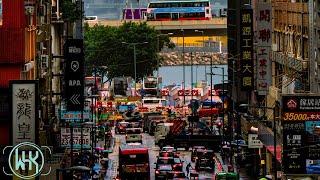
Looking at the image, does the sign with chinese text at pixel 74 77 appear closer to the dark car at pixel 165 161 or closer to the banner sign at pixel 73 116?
the banner sign at pixel 73 116

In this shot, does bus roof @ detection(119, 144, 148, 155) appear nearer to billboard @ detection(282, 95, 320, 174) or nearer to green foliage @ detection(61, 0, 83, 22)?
billboard @ detection(282, 95, 320, 174)

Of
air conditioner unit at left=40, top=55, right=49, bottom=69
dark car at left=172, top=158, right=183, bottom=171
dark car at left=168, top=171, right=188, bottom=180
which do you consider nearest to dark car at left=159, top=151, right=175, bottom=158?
dark car at left=172, top=158, right=183, bottom=171

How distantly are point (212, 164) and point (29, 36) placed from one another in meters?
26.6

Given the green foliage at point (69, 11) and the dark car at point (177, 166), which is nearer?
the dark car at point (177, 166)

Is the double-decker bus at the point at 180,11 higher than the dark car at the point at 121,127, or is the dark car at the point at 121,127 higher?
the double-decker bus at the point at 180,11

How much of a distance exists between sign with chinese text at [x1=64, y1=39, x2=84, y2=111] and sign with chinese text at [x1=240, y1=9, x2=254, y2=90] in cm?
1594

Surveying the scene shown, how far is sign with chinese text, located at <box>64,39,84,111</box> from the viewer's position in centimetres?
6944


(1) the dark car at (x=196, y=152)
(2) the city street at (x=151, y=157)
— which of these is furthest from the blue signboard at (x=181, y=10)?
(1) the dark car at (x=196, y=152)

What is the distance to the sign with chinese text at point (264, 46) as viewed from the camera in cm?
7625

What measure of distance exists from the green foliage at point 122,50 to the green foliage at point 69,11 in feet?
156

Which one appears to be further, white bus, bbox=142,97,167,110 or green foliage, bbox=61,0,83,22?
white bus, bbox=142,97,167,110

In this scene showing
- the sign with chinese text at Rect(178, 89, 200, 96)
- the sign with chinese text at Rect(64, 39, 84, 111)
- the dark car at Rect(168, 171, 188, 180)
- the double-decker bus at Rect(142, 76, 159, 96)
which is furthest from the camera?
the double-decker bus at Rect(142, 76, 159, 96)

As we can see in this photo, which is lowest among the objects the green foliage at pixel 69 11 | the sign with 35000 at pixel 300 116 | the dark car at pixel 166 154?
the dark car at pixel 166 154

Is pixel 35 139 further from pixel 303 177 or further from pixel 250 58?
pixel 250 58
